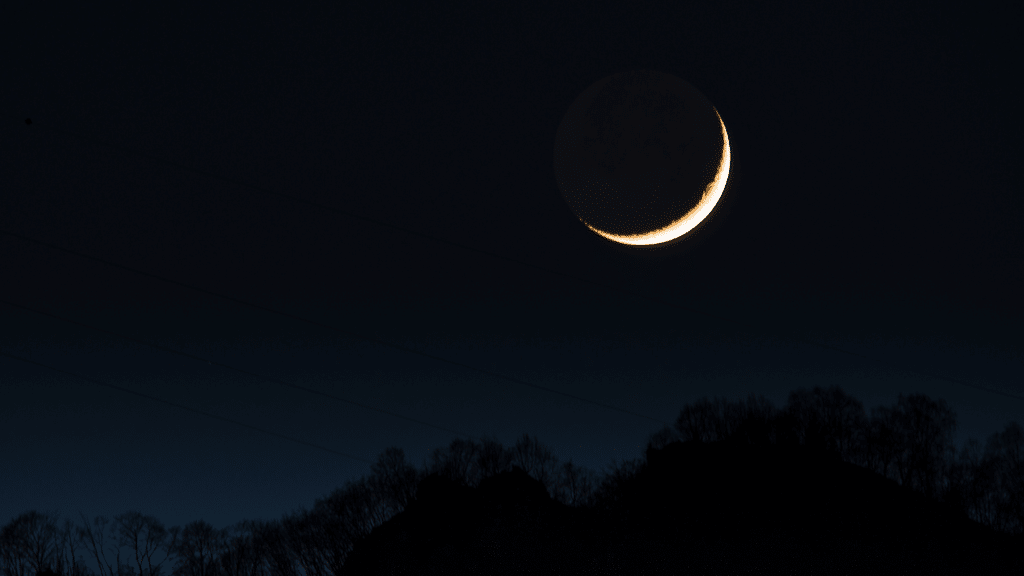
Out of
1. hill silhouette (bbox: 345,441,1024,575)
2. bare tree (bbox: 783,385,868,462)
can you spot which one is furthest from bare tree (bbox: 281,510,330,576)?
bare tree (bbox: 783,385,868,462)

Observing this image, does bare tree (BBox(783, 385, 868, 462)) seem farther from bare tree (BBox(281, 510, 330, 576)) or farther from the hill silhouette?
bare tree (BBox(281, 510, 330, 576))

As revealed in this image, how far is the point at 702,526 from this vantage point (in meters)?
105

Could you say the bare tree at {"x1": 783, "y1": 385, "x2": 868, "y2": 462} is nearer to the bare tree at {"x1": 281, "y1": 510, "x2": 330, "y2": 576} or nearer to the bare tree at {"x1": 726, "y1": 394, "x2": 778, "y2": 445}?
the bare tree at {"x1": 726, "y1": 394, "x2": 778, "y2": 445}

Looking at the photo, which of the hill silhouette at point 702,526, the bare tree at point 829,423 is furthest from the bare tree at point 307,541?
the bare tree at point 829,423

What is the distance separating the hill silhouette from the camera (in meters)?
92.2

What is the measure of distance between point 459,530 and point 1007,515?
7198 centimetres

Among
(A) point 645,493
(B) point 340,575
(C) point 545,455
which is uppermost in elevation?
(C) point 545,455

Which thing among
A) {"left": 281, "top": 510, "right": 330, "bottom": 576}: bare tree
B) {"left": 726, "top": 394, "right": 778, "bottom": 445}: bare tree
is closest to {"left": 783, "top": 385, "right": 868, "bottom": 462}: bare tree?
{"left": 726, "top": 394, "right": 778, "bottom": 445}: bare tree

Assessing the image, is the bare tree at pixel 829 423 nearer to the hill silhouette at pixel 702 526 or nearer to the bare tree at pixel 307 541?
the hill silhouette at pixel 702 526

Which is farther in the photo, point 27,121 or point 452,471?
point 452,471

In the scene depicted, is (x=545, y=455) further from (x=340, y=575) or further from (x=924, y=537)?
(x=924, y=537)

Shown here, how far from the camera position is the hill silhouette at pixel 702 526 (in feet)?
302

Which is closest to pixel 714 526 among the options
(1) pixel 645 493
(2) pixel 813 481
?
(1) pixel 645 493

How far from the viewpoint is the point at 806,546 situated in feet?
314
